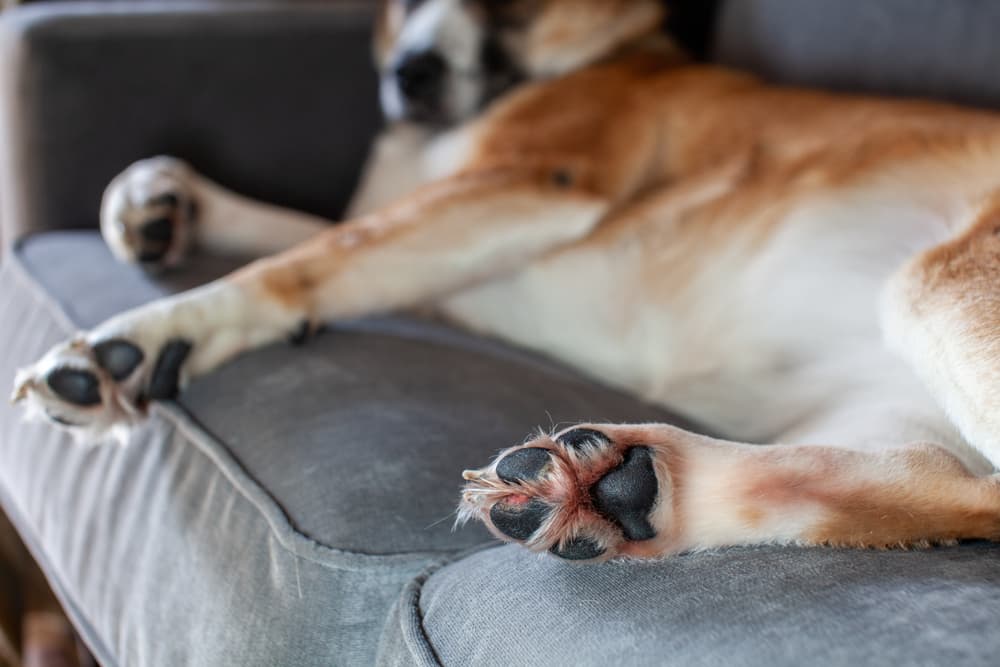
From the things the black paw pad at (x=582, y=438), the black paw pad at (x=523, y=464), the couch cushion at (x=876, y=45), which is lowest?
the black paw pad at (x=523, y=464)

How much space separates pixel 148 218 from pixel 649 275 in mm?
767

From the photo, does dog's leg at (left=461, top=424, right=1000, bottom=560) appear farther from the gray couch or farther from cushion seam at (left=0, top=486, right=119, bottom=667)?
cushion seam at (left=0, top=486, right=119, bottom=667)

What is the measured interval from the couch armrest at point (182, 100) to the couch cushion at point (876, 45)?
789 mm

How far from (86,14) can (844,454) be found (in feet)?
4.90

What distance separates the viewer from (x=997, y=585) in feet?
2.16

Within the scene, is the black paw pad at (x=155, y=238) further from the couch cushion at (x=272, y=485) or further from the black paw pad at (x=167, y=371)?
the black paw pad at (x=167, y=371)

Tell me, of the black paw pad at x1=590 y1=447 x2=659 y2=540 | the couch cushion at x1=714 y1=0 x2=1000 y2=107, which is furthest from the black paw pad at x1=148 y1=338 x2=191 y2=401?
the couch cushion at x1=714 y1=0 x2=1000 y2=107

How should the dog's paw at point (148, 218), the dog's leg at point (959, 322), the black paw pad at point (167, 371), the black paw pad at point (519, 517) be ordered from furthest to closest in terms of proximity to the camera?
the dog's paw at point (148, 218) < the black paw pad at point (167, 371) < the dog's leg at point (959, 322) < the black paw pad at point (519, 517)

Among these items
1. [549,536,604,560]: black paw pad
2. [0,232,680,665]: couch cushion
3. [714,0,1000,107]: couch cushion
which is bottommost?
[0,232,680,665]: couch cushion

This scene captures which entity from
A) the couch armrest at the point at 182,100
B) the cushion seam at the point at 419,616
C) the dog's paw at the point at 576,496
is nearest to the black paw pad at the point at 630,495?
the dog's paw at the point at 576,496

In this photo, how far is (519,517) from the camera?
709 millimetres

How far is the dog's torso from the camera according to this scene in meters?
1.21

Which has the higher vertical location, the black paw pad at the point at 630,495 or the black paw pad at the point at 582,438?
the black paw pad at the point at 582,438

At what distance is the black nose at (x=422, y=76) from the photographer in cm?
160
